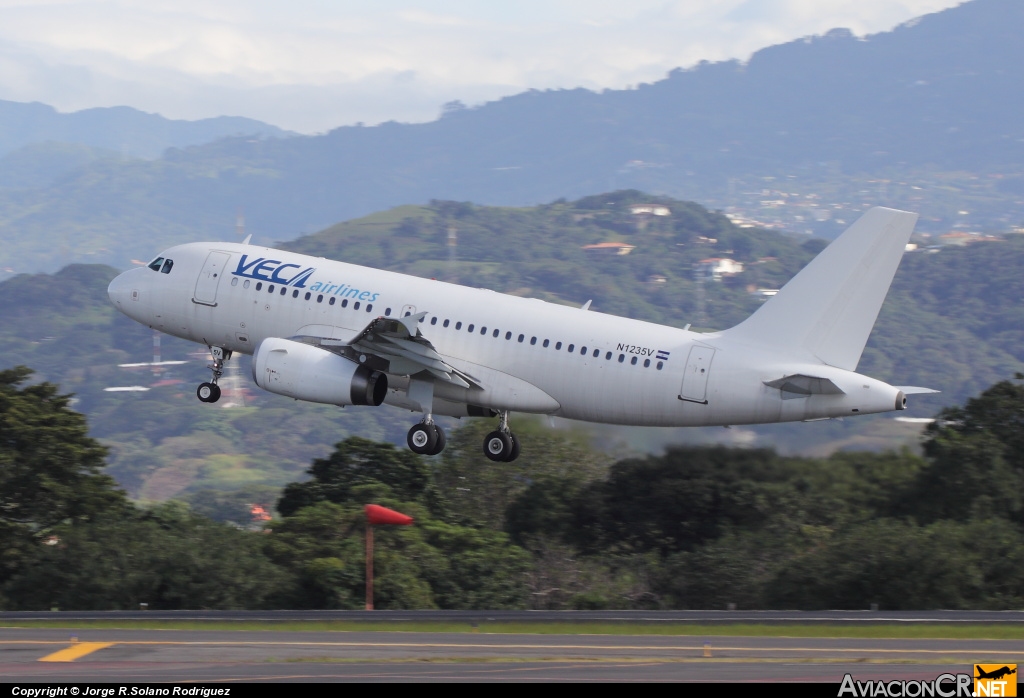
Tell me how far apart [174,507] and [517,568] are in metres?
17.6

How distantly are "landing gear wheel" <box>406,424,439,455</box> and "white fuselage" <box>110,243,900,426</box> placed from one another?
1413 millimetres

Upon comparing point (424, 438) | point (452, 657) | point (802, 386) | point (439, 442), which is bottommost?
point (452, 657)

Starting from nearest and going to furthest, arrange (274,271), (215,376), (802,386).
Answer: (802,386) → (274,271) → (215,376)

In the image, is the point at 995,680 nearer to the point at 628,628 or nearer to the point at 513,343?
the point at 628,628

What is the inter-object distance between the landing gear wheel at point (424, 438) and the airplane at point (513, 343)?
0.19 ft

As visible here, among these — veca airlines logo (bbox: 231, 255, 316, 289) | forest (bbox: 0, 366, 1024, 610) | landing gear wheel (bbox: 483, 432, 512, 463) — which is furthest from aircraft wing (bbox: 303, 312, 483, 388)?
forest (bbox: 0, 366, 1024, 610)

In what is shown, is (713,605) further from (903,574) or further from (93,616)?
(93,616)

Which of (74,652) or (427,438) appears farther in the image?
(427,438)

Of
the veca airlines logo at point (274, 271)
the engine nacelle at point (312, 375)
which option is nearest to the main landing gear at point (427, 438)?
the engine nacelle at point (312, 375)

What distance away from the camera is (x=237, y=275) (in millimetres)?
46812

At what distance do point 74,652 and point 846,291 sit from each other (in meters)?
23.4

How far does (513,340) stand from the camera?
42906 mm

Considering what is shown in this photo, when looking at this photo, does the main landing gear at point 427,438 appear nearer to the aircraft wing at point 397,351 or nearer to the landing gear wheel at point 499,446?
the landing gear wheel at point 499,446

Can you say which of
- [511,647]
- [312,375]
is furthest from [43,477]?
[511,647]
